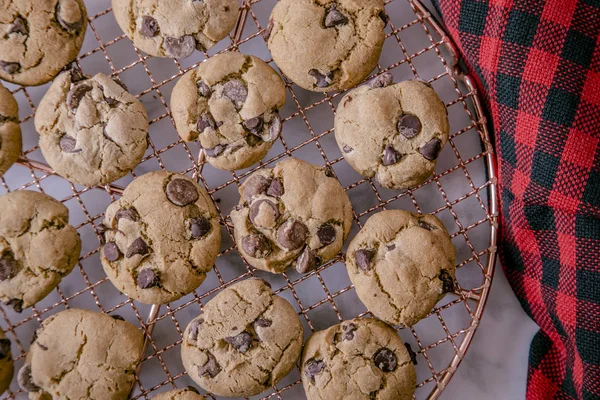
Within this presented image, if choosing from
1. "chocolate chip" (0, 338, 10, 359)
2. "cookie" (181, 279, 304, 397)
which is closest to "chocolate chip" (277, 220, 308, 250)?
"cookie" (181, 279, 304, 397)

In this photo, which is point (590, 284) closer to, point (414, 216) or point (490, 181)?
point (490, 181)

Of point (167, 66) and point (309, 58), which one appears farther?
point (167, 66)

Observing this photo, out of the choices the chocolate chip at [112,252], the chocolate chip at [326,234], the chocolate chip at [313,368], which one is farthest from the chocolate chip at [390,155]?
the chocolate chip at [112,252]

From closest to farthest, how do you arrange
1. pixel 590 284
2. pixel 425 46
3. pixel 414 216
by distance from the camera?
pixel 590 284 < pixel 414 216 < pixel 425 46

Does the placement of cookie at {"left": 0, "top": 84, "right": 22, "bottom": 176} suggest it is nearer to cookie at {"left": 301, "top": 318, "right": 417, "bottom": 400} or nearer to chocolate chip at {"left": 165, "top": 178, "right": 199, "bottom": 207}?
chocolate chip at {"left": 165, "top": 178, "right": 199, "bottom": 207}

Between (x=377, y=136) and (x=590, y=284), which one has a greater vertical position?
(x=377, y=136)

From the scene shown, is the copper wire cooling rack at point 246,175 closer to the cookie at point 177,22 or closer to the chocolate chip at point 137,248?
the cookie at point 177,22

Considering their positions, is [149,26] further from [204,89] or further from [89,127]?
[89,127]

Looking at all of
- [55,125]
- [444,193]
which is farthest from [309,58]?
[55,125]

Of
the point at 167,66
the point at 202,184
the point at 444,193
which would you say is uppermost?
the point at 167,66
